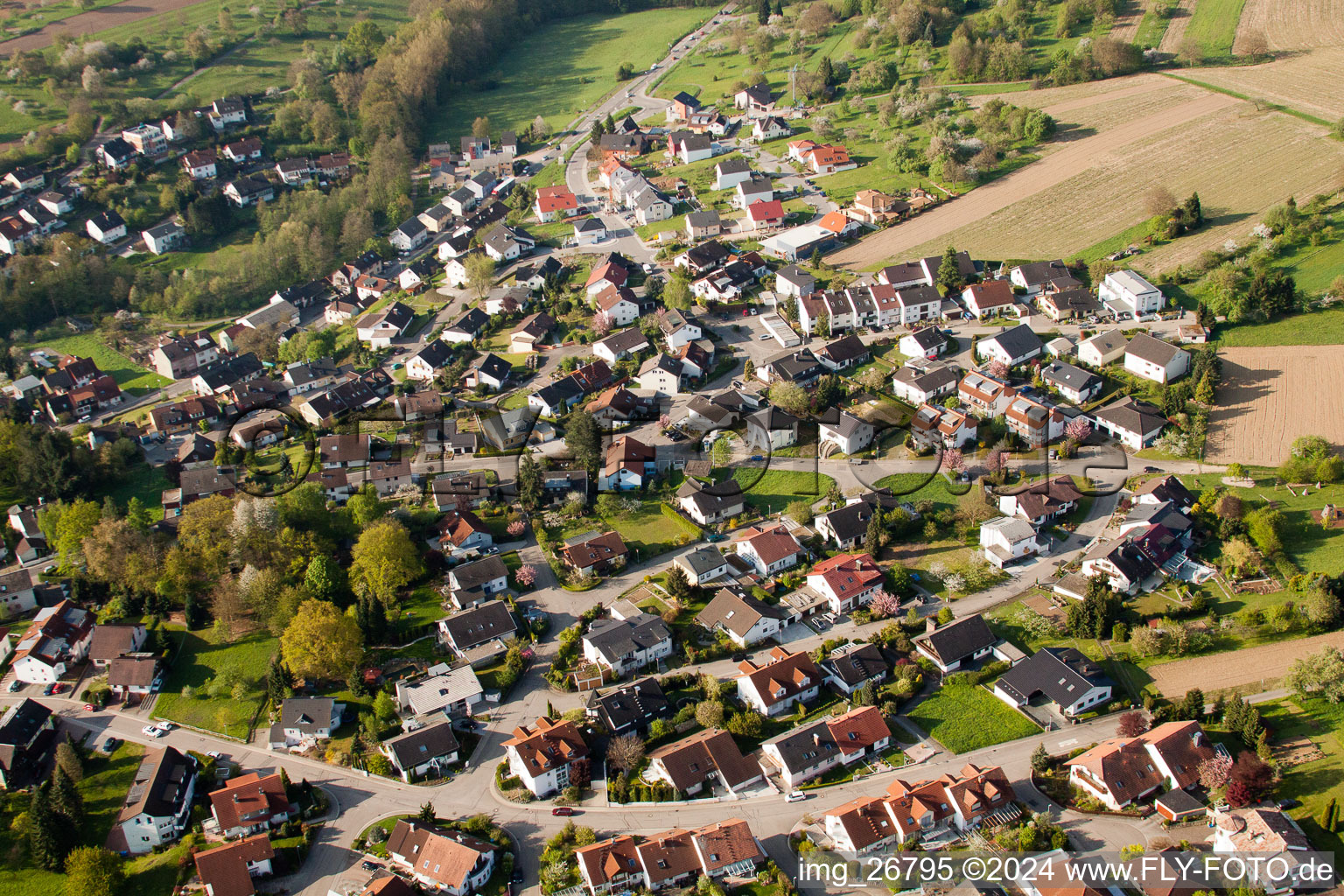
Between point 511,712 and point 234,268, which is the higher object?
point 234,268

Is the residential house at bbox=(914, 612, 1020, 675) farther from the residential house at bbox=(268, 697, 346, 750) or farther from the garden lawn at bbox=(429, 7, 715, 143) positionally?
the garden lawn at bbox=(429, 7, 715, 143)

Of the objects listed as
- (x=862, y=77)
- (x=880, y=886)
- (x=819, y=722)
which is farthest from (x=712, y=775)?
(x=862, y=77)

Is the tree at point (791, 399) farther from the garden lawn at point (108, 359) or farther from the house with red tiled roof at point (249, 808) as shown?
the garden lawn at point (108, 359)

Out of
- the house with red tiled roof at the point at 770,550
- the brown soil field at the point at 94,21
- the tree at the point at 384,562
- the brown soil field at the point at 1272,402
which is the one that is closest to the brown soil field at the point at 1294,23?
the brown soil field at the point at 1272,402

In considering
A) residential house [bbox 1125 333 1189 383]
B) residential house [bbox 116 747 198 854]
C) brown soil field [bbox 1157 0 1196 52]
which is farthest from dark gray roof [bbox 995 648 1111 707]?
brown soil field [bbox 1157 0 1196 52]

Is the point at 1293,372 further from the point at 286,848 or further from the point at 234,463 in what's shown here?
the point at 234,463

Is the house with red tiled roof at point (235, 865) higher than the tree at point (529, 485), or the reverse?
the tree at point (529, 485)
